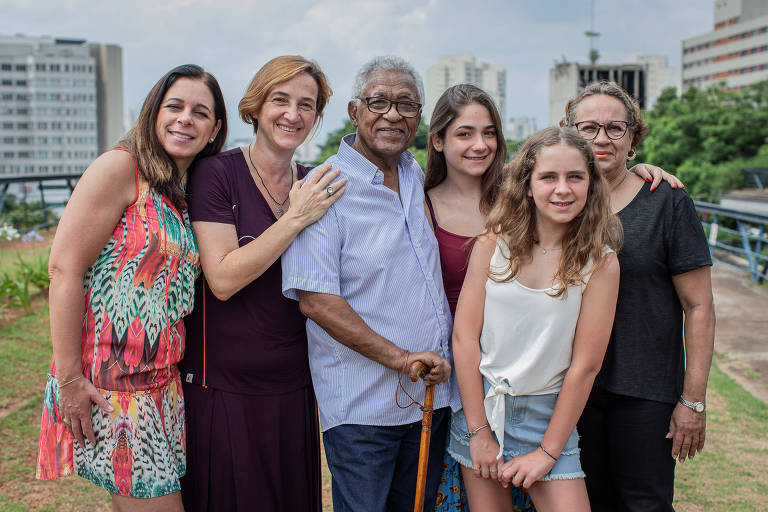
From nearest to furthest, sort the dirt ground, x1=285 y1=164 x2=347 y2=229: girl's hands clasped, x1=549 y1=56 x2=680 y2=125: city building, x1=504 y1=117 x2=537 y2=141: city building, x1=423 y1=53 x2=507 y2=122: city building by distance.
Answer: x1=285 y1=164 x2=347 y2=229: girl's hands clasped, the dirt ground, x1=549 y1=56 x2=680 y2=125: city building, x1=423 y1=53 x2=507 y2=122: city building, x1=504 y1=117 x2=537 y2=141: city building

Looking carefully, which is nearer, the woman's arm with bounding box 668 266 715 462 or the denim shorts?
the denim shorts

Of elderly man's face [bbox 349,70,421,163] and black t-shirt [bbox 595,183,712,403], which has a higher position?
elderly man's face [bbox 349,70,421,163]

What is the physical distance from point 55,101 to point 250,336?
3949 inches

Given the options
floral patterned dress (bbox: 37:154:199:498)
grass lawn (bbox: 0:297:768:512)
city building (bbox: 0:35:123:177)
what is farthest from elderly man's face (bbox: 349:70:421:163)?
city building (bbox: 0:35:123:177)

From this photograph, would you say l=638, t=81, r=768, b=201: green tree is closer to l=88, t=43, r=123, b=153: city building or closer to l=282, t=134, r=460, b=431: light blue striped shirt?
l=282, t=134, r=460, b=431: light blue striped shirt

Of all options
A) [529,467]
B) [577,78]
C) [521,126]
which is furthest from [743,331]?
[521,126]

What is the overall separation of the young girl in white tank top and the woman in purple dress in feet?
2.15

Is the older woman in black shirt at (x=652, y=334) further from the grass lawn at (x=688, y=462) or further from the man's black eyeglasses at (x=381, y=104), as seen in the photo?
the grass lawn at (x=688, y=462)

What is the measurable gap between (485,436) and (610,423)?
548 millimetres

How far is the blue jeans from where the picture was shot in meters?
2.37

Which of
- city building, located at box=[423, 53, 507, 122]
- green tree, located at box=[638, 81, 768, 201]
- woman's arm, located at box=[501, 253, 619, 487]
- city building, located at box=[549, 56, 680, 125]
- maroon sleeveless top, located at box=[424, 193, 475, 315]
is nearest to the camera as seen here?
woman's arm, located at box=[501, 253, 619, 487]

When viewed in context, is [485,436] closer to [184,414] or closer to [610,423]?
[610,423]

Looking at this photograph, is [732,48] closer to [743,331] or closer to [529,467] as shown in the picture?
[743,331]

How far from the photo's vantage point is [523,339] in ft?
7.42
